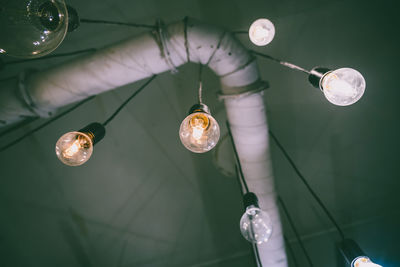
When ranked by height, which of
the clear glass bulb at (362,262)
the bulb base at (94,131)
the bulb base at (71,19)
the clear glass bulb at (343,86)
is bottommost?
the clear glass bulb at (362,262)

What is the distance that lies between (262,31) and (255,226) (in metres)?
1.81

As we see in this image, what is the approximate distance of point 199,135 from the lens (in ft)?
4.37

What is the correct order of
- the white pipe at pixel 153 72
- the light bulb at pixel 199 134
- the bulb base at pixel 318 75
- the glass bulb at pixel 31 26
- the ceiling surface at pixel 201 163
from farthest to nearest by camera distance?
the ceiling surface at pixel 201 163 → the white pipe at pixel 153 72 → the bulb base at pixel 318 75 → the light bulb at pixel 199 134 → the glass bulb at pixel 31 26

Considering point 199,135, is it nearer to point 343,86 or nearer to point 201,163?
point 343,86

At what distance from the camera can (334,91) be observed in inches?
53.4

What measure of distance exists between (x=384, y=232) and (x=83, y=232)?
583cm

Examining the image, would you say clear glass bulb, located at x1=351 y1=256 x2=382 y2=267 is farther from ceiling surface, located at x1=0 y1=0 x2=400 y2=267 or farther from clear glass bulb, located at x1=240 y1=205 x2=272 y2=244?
ceiling surface, located at x1=0 y1=0 x2=400 y2=267

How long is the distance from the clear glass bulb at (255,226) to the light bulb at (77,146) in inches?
48.0

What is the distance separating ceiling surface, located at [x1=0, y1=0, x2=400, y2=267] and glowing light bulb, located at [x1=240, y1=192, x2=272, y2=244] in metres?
1.65

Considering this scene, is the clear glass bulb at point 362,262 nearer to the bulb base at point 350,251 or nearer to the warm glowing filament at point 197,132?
the bulb base at point 350,251

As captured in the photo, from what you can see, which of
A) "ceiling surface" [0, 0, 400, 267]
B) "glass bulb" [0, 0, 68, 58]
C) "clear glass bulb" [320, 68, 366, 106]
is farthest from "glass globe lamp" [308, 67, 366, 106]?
"glass bulb" [0, 0, 68, 58]

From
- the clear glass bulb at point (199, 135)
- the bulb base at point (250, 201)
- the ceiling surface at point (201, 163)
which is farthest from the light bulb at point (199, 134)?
the ceiling surface at point (201, 163)

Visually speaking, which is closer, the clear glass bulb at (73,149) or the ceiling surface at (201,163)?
the clear glass bulb at (73,149)

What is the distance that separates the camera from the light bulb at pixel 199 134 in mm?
1279
